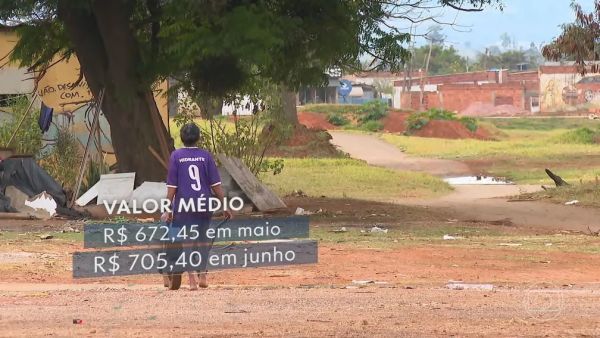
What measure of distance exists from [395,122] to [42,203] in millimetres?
55636

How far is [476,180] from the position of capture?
129 ft

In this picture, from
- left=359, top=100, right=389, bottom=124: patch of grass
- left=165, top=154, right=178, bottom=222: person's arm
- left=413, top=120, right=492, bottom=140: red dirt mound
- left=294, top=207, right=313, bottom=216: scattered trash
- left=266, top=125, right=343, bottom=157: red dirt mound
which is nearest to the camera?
left=165, top=154, right=178, bottom=222: person's arm

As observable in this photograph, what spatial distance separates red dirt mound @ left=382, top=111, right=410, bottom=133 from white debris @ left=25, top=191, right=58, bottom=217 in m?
53.2

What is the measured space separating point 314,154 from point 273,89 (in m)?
17.9

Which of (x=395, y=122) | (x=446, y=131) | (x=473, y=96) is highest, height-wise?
(x=473, y=96)

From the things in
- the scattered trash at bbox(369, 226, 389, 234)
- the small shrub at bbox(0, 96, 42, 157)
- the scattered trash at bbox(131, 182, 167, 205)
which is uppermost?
the small shrub at bbox(0, 96, 42, 157)

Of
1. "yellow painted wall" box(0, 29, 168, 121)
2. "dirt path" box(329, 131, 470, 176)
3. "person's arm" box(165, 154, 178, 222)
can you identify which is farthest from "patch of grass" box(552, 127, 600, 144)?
"person's arm" box(165, 154, 178, 222)

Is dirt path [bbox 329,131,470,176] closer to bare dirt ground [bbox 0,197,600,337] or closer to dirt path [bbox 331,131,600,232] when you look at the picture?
dirt path [bbox 331,131,600,232]

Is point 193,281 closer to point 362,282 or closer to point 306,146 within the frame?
point 362,282

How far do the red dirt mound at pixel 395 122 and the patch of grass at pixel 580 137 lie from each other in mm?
13324

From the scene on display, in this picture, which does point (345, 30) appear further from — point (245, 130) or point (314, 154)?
point (314, 154)

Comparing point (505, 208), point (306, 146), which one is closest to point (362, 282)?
point (505, 208)

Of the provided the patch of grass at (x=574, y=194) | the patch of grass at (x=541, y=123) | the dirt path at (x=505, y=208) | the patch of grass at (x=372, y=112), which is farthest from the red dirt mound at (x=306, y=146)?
the patch of grass at (x=541, y=123)

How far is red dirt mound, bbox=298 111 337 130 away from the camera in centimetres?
7650
